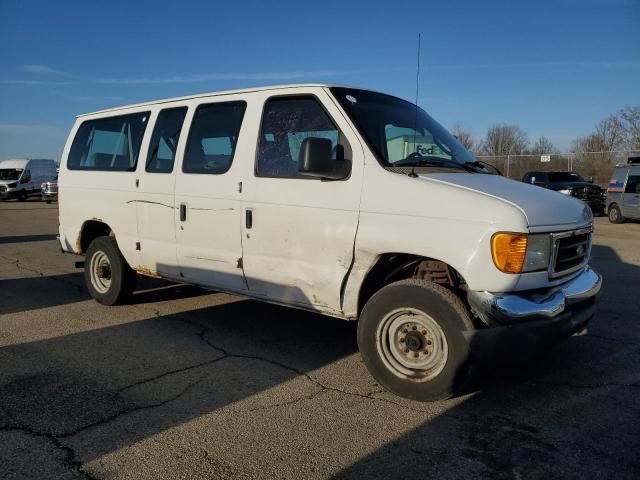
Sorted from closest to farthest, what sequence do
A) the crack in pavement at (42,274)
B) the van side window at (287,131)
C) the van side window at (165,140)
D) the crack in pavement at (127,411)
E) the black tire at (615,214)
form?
the crack in pavement at (127,411)
the van side window at (287,131)
the van side window at (165,140)
the crack in pavement at (42,274)
the black tire at (615,214)

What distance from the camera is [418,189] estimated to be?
3.66m

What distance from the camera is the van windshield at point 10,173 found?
1298 inches

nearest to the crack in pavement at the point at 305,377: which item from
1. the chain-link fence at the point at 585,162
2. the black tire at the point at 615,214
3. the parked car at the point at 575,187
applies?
the black tire at the point at 615,214

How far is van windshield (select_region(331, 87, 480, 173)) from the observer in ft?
13.5

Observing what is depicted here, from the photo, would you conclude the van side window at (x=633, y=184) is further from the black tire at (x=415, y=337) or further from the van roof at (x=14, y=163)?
the van roof at (x=14, y=163)

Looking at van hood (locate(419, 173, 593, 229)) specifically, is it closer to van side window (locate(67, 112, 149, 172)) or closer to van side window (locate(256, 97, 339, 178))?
van side window (locate(256, 97, 339, 178))

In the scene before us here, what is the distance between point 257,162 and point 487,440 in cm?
272

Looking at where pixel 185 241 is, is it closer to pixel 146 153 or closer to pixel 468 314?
pixel 146 153

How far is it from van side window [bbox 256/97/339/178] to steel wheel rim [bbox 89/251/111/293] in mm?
2768

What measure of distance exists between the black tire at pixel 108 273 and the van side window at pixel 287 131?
2.41m

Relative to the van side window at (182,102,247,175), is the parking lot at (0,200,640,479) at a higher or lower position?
lower

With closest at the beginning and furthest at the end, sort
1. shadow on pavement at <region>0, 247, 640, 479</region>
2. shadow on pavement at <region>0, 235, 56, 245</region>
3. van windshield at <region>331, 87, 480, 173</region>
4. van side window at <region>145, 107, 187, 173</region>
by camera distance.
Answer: shadow on pavement at <region>0, 247, 640, 479</region> < van windshield at <region>331, 87, 480, 173</region> < van side window at <region>145, 107, 187, 173</region> < shadow on pavement at <region>0, 235, 56, 245</region>

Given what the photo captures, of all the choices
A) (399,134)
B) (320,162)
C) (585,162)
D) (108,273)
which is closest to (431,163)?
(399,134)

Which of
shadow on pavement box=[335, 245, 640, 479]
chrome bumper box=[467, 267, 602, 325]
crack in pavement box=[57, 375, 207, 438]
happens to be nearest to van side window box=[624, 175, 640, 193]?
shadow on pavement box=[335, 245, 640, 479]
